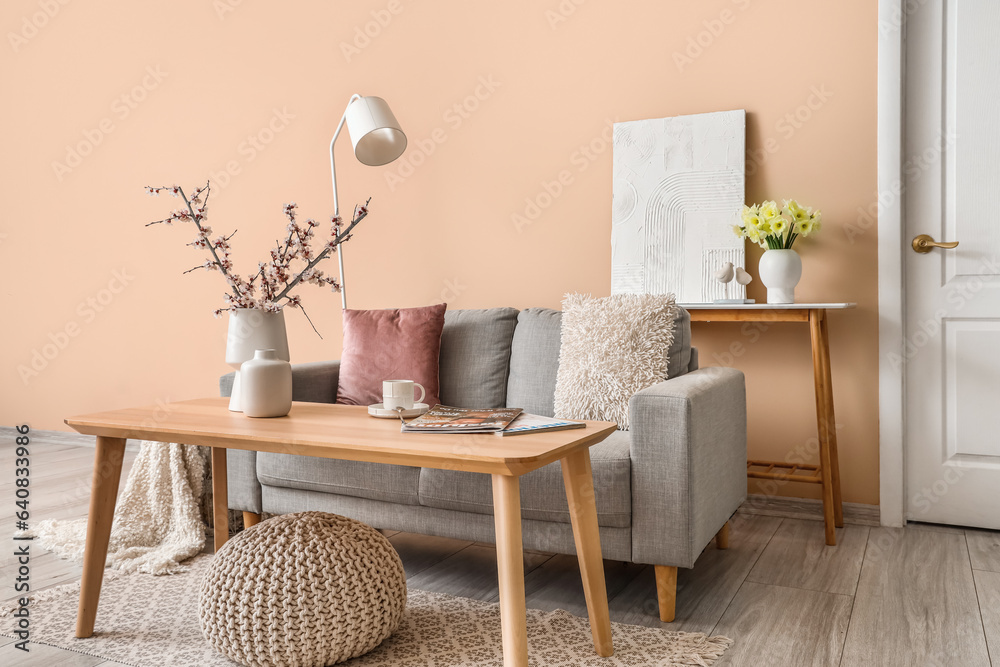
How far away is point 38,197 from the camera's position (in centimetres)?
469

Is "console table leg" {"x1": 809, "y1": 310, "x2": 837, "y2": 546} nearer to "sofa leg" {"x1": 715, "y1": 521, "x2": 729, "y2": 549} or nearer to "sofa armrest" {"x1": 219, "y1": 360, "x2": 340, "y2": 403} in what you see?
"sofa leg" {"x1": 715, "y1": 521, "x2": 729, "y2": 549}

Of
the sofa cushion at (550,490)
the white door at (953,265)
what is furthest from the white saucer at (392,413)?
the white door at (953,265)

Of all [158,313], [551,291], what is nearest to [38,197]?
[158,313]

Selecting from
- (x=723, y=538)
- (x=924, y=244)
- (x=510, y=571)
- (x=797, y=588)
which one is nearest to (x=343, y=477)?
(x=510, y=571)

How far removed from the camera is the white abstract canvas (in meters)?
2.89

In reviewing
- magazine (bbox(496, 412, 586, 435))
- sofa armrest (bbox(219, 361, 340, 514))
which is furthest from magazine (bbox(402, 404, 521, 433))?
sofa armrest (bbox(219, 361, 340, 514))

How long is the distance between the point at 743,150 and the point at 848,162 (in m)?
0.37

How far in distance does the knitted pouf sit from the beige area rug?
0.34 ft

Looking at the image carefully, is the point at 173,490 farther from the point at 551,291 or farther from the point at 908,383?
the point at 908,383

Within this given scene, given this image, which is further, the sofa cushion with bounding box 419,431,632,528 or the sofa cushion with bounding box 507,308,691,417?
the sofa cushion with bounding box 507,308,691,417

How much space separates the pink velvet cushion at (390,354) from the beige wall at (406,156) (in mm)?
731

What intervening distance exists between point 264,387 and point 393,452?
1.86ft

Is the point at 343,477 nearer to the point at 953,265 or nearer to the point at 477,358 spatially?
the point at 477,358

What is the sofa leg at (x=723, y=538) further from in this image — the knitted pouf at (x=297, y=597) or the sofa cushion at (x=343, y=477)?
the knitted pouf at (x=297, y=597)
